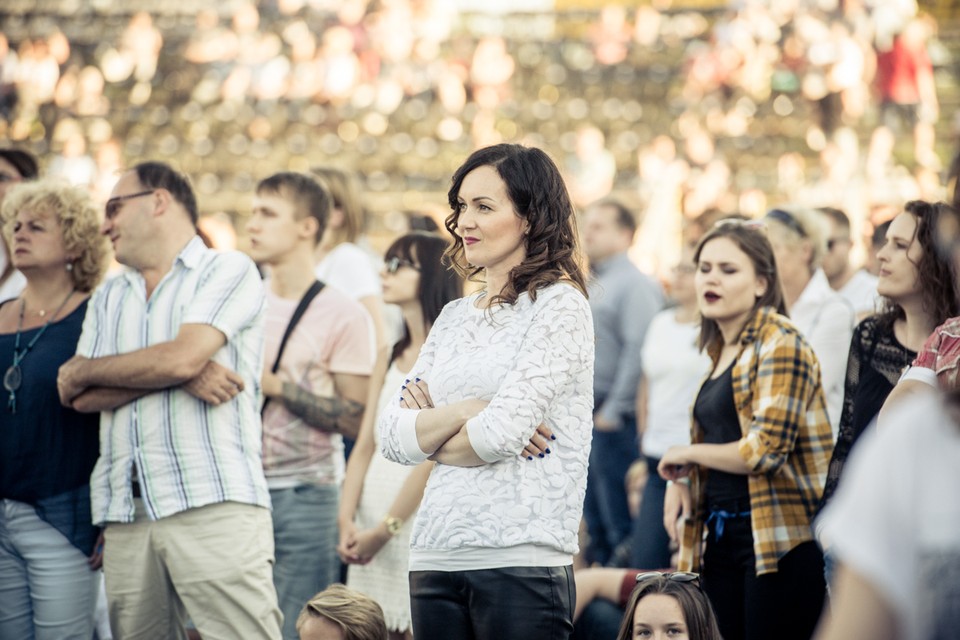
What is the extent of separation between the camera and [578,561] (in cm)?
708

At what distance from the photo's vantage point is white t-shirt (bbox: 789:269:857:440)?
459cm

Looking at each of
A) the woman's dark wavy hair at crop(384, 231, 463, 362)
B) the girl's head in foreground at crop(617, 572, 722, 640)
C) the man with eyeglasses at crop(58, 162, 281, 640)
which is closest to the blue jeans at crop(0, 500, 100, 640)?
the man with eyeglasses at crop(58, 162, 281, 640)

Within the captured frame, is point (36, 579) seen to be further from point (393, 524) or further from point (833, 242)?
point (833, 242)

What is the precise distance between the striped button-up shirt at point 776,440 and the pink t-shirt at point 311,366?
1.33 meters

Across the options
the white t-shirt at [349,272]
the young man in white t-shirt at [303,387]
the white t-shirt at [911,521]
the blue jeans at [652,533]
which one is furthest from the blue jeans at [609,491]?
the white t-shirt at [911,521]

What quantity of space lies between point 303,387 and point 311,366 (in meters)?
0.09

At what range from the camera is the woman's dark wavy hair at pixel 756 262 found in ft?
13.6

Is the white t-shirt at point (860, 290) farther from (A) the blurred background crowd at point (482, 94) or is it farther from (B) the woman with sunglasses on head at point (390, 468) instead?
(A) the blurred background crowd at point (482, 94)

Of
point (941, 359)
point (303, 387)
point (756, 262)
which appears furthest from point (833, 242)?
point (941, 359)

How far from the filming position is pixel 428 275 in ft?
14.9

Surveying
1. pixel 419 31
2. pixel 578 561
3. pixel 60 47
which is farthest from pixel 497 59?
pixel 578 561

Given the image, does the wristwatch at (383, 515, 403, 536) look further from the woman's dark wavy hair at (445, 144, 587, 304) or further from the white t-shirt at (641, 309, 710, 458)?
the white t-shirt at (641, 309, 710, 458)

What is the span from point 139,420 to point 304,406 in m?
0.78

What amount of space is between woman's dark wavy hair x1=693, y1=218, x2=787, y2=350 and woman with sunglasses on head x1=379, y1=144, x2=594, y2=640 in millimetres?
1276
